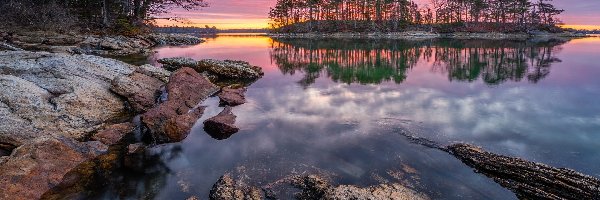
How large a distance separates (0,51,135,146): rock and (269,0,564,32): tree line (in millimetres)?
107488

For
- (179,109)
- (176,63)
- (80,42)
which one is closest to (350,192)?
(179,109)

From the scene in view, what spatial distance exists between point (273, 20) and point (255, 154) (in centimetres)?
12969

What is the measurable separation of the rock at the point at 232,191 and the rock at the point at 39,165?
11.1 ft

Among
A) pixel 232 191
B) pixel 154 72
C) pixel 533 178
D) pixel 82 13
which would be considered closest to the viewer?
pixel 232 191

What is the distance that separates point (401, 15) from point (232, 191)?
122358 millimetres

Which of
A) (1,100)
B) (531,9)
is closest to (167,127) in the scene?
(1,100)

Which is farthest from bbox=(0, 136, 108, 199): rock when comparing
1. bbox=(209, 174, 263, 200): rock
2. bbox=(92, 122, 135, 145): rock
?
bbox=(209, 174, 263, 200): rock

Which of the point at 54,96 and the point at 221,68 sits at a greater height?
the point at 221,68

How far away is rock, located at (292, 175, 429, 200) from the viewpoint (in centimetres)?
665

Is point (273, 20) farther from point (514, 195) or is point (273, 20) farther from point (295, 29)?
point (514, 195)

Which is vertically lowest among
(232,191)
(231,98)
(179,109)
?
(232,191)

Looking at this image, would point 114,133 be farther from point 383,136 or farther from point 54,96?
point 383,136

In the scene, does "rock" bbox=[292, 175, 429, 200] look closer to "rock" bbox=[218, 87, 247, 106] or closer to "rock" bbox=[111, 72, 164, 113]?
"rock" bbox=[218, 87, 247, 106]

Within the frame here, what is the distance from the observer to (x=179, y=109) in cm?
1273
